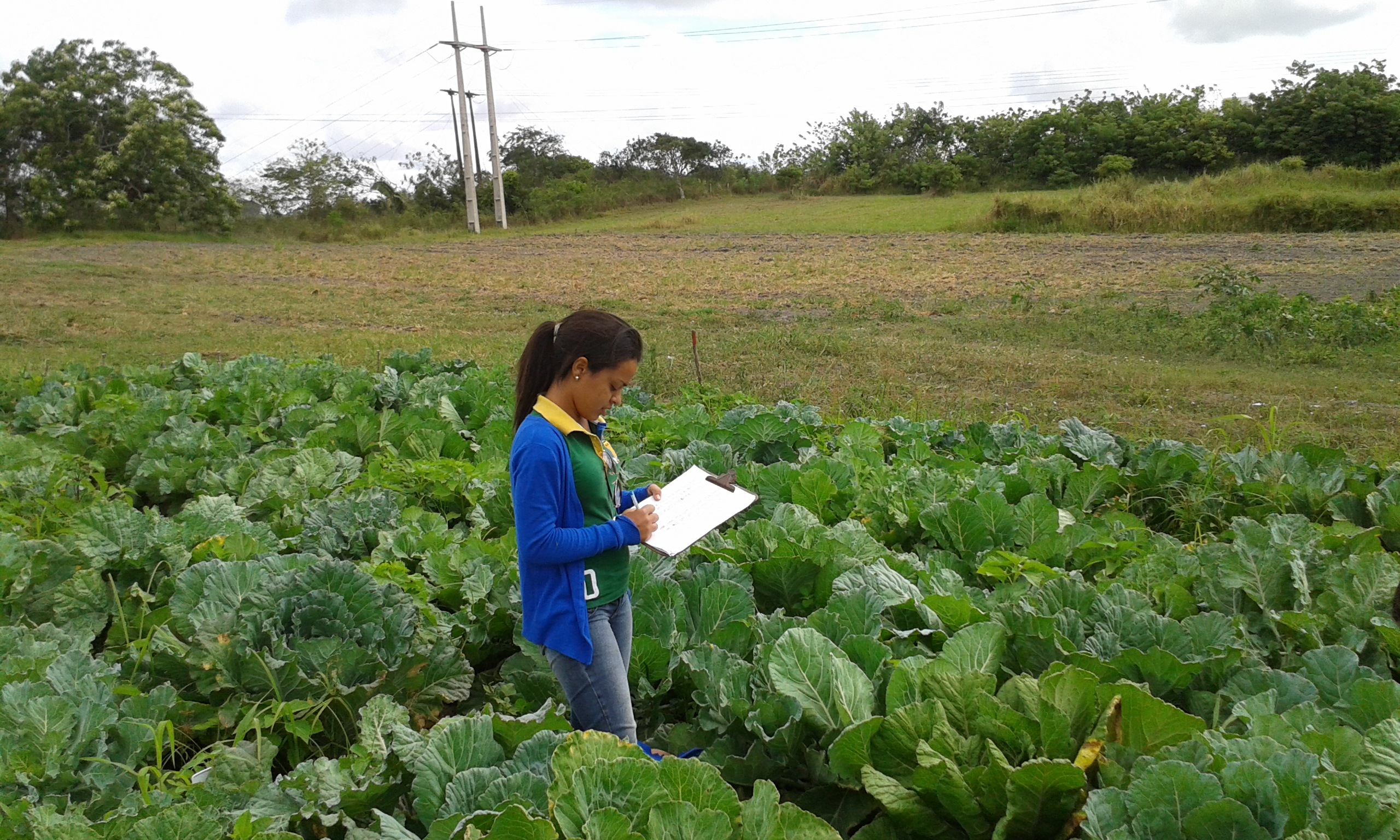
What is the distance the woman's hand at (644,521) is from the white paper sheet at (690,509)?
0.03 meters

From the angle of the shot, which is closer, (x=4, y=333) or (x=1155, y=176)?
(x=4, y=333)

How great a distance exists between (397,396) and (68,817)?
4696mm

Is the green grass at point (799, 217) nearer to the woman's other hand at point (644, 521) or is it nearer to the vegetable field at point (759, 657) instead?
the vegetable field at point (759, 657)

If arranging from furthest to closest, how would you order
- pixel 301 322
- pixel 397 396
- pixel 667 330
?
pixel 301 322 < pixel 667 330 < pixel 397 396

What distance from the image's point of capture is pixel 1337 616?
2922 millimetres

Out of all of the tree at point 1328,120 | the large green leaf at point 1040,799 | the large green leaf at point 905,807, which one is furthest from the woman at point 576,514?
the tree at point 1328,120

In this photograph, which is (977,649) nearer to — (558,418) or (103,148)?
(558,418)

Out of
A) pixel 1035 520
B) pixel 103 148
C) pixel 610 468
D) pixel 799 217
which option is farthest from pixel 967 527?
pixel 103 148

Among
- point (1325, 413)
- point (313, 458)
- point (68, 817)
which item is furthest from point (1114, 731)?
point (1325, 413)

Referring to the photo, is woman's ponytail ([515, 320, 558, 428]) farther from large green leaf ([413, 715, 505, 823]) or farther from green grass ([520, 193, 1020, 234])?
green grass ([520, 193, 1020, 234])

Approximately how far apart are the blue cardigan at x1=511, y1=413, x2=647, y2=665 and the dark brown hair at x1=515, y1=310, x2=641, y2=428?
79 mm

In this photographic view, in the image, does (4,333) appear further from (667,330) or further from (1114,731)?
(1114,731)

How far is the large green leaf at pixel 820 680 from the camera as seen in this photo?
2.35 metres

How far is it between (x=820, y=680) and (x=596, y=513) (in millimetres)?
667
